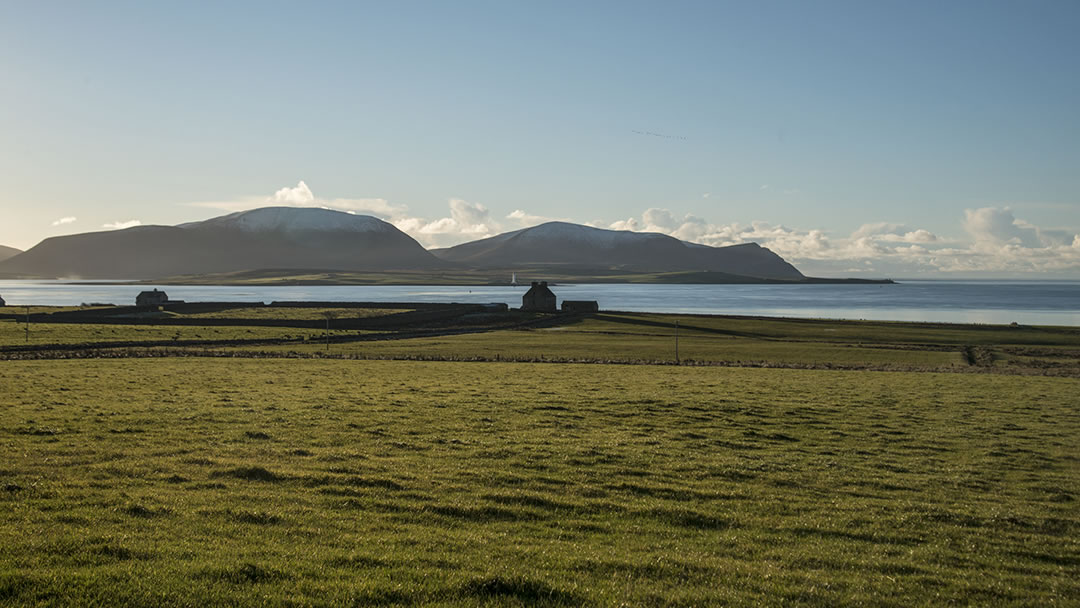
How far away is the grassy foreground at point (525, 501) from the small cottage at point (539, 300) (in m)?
103

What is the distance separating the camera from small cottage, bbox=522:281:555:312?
136 m

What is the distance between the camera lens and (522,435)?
23.7 metres

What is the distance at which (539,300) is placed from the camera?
5374 inches

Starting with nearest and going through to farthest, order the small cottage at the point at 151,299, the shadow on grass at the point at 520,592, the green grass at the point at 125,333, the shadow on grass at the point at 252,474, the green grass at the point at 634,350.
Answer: the shadow on grass at the point at 520,592 → the shadow on grass at the point at 252,474 → the green grass at the point at 634,350 → the green grass at the point at 125,333 → the small cottage at the point at 151,299

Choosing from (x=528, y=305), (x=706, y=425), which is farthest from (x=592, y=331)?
(x=706, y=425)

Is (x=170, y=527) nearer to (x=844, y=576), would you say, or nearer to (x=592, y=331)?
(x=844, y=576)

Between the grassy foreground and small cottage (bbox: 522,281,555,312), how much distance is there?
10254 centimetres

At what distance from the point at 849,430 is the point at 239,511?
2084 cm

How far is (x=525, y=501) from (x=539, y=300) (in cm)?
12065

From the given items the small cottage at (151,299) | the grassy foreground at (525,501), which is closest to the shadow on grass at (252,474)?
the grassy foreground at (525,501)

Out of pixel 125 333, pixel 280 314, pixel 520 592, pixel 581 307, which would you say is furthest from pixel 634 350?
pixel 280 314

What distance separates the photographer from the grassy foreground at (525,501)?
1095 centimetres

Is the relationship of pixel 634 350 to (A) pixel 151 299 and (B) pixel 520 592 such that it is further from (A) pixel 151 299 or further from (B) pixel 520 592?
(A) pixel 151 299

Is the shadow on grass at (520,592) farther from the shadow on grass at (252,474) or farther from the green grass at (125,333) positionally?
the green grass at (125,333)
